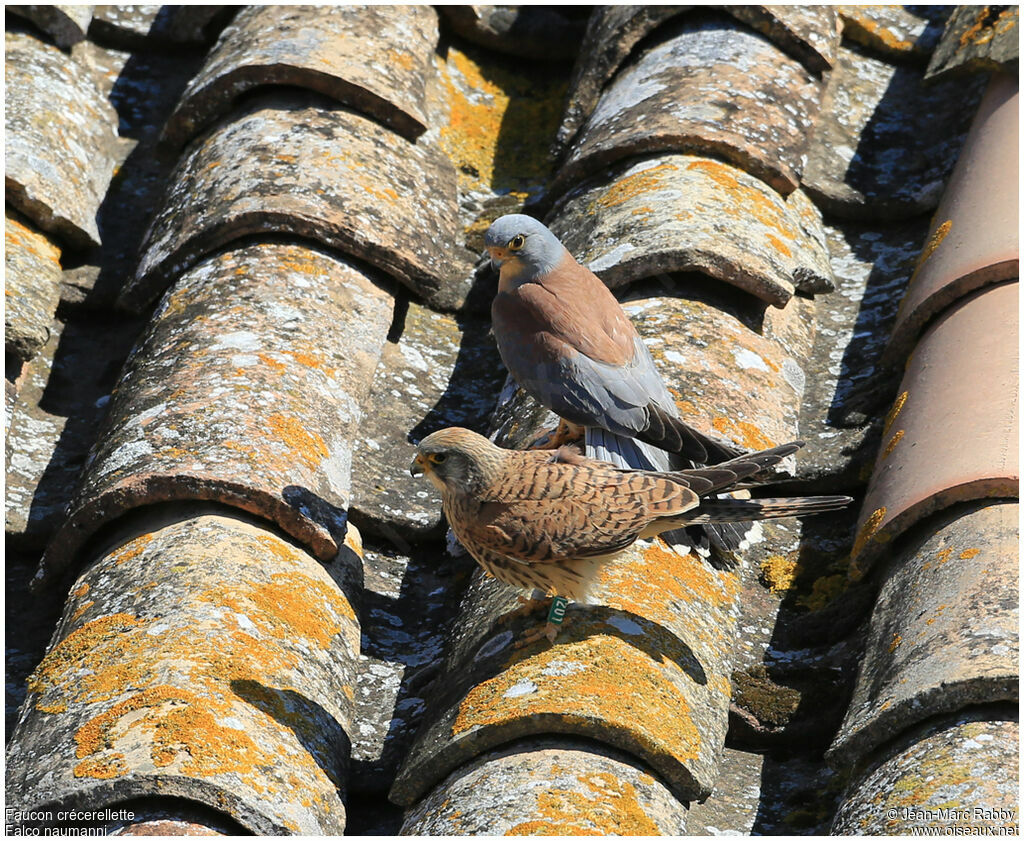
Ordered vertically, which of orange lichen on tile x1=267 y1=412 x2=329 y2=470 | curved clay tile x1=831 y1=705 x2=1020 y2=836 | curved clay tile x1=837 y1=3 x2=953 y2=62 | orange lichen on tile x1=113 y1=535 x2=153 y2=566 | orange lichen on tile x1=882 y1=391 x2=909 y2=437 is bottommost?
curved clay tile x1=831 y1=705 x2=1020 y2=836

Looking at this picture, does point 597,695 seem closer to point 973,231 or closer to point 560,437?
point 560,437

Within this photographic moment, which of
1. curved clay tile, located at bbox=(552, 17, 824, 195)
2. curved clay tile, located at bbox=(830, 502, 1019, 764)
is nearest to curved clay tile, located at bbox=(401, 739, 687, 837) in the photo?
curved clay tile, located at bbox=(830, 502, 1019, 764)

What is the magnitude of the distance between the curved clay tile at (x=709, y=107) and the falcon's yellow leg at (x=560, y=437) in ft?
4.01

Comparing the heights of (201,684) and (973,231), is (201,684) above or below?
below

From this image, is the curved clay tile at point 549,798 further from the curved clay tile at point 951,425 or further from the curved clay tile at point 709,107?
the curved clay tile at point 709,107

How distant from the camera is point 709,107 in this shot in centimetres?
437

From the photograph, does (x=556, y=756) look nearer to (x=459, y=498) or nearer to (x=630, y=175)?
(x=459, y=498)

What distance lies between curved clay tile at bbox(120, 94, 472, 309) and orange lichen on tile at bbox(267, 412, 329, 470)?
83 centimetres

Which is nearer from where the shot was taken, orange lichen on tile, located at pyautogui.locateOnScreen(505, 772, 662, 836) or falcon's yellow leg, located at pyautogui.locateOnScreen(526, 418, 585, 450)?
orange lichen on tile, located at pyautogui.locateOnScreen(505, 772, 662, 836)

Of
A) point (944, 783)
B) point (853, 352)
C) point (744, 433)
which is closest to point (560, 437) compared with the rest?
point (744, 433)

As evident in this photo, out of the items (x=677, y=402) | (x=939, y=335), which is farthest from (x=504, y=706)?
(x=939, y=335)

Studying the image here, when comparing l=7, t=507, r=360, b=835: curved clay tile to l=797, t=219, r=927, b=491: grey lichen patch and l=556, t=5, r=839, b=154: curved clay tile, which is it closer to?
l=797, t=219, r=927, b=491: grey lichen patch

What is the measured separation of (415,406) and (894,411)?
138cm

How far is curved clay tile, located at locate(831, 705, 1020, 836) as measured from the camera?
2.22m
